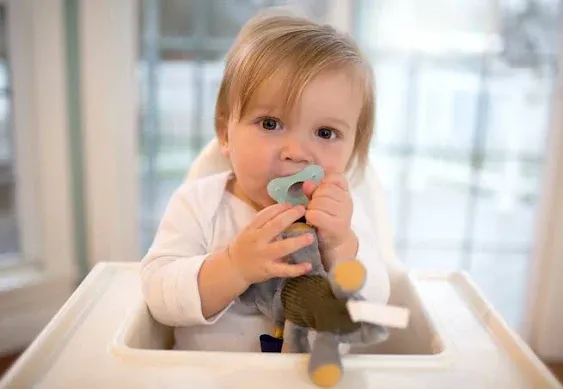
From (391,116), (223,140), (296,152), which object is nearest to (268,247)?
(296,152)

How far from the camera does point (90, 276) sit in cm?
83

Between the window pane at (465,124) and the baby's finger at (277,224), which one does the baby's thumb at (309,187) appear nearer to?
the baby's finger at (277,224)

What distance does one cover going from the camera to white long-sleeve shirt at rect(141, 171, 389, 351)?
0.68m

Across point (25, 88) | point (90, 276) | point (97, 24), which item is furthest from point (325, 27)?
point (25, 88)

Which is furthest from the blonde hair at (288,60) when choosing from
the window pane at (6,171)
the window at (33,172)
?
the window pane at (6,171)

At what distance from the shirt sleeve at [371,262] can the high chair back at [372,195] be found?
0.02 metres

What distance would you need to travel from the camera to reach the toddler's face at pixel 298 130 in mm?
683

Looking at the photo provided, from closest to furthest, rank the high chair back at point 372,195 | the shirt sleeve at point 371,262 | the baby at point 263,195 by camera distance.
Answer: the baby at point 263,195 < the shirt sleeve at point 371,262 < the high chair back at point 372,195

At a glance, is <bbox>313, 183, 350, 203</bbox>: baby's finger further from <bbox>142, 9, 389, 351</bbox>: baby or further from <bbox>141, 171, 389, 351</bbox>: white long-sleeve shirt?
<bbox>141, 171, 389, 351</bbox>: white long-sleeve shirt

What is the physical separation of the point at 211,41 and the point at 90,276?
1.11m

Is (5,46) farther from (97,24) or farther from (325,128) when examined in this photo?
(325,128)

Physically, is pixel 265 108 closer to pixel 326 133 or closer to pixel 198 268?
pixel 326 133

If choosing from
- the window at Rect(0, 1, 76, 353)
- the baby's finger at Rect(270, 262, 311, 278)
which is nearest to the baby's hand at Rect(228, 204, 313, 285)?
the baby's finger at Rect(270, 262, 311, 278)

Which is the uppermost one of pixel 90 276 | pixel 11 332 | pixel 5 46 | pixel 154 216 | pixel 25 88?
pixel 5 46
